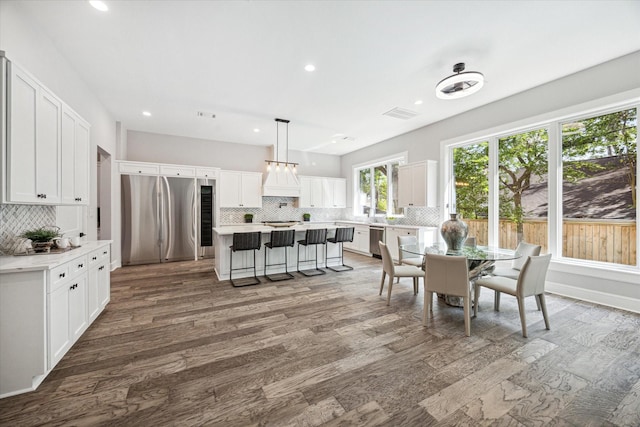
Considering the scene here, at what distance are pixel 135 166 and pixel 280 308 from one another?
4735 millimetres

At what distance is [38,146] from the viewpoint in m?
2.19

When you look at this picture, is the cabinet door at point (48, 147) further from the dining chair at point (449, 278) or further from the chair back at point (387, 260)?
the dining chair at point (449, 278)

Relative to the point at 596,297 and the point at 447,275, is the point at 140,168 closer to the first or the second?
the point at 447,275

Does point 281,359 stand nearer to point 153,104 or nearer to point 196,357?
point 196,357

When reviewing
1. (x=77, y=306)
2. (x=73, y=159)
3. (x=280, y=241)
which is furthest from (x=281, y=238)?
(x=73, y=159)

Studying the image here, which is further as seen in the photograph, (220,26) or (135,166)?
(135,166)

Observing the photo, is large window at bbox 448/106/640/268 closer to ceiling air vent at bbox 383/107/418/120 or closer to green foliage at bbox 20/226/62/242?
ceiling air vent at bbox 383/107/418/120

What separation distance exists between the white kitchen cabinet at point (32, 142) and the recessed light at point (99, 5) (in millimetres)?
875

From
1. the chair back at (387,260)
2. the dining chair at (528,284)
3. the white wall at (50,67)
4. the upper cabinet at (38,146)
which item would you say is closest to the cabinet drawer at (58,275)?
the upper cabinet at (38,146)

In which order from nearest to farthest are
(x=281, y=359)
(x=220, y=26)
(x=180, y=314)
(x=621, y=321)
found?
1. (x=281, y=359)
2. (x=220, y=26)
3. (x=621, y=321)
4. (x=180, y=314)

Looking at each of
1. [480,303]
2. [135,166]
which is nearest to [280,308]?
[480,303]

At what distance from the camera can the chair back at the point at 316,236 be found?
4.88 metres

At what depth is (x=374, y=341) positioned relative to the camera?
2.51m

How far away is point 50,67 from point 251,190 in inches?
175
